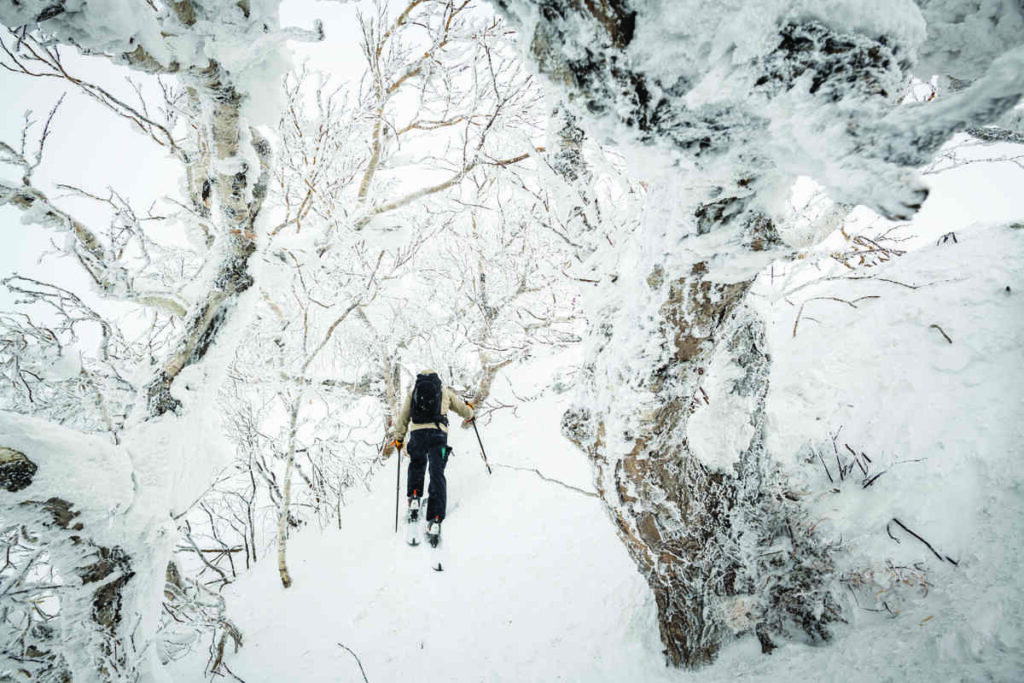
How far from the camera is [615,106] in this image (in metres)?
1.19

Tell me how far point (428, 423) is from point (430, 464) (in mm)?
542

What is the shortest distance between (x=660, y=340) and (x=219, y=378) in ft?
9.82

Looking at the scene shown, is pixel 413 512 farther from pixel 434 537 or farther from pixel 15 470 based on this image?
pixel 15 470

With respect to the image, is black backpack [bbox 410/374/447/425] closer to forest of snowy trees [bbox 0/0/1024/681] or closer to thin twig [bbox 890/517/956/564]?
forest of snowy trees [bbox 0/0/1024/681]

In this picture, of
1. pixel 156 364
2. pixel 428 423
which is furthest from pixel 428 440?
pixel 156 364

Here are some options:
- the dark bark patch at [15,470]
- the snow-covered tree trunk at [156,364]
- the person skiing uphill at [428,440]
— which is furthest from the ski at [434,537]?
the dark bark patch at [15,470]

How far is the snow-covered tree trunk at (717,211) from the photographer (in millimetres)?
905

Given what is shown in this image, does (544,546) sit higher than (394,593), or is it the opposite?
(544,546)

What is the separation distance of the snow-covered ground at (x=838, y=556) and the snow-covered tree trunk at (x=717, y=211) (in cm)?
A: 40

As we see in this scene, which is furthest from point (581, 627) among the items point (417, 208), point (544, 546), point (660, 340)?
point (417, 208)

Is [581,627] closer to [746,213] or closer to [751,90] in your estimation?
[746,213]

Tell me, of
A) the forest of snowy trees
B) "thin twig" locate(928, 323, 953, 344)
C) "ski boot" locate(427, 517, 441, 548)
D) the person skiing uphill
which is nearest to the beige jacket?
the person skiing uphill

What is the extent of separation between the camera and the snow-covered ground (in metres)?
1.94

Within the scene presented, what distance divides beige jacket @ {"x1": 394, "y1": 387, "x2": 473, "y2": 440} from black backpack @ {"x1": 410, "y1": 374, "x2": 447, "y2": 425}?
0.06 m
